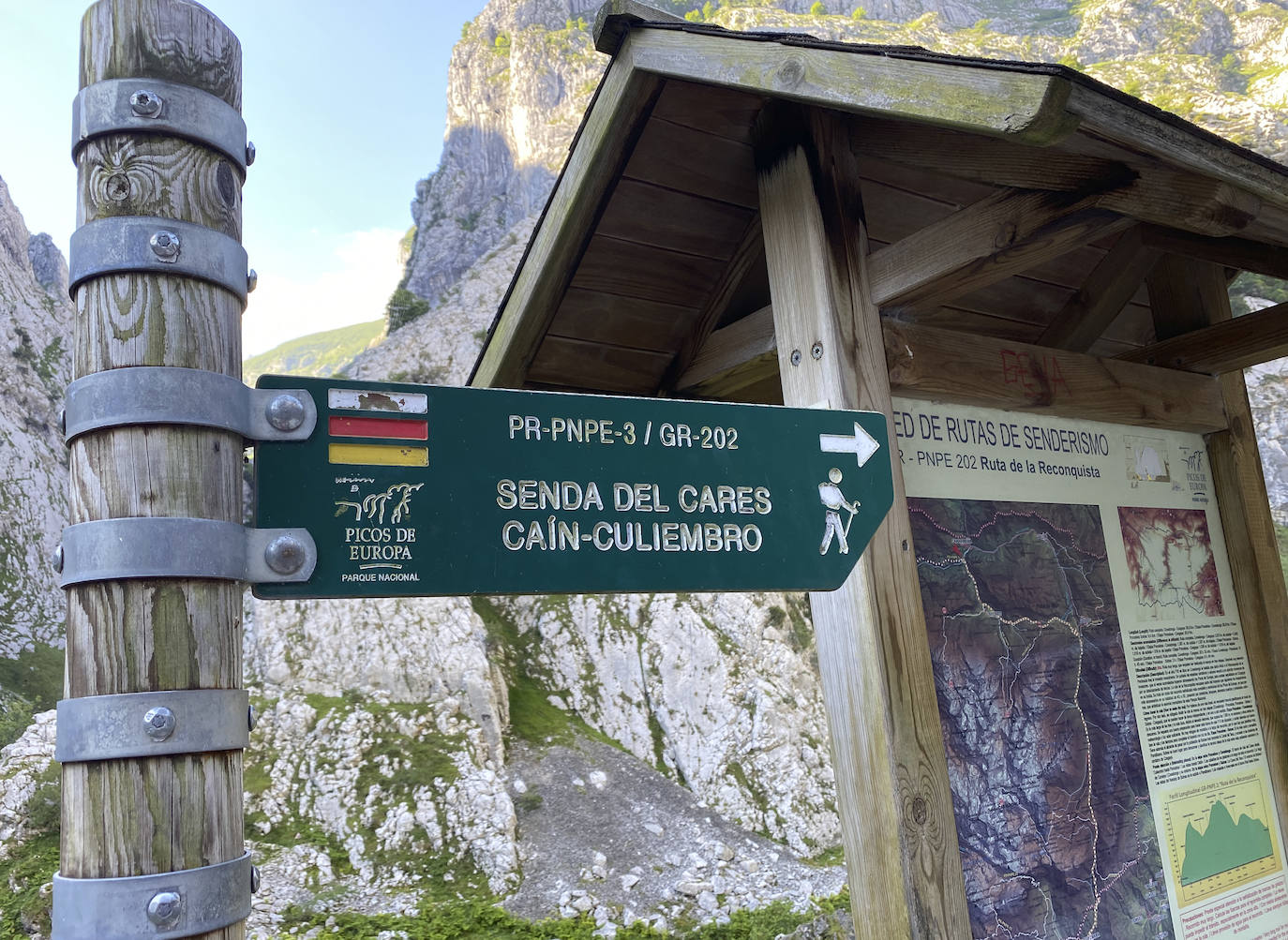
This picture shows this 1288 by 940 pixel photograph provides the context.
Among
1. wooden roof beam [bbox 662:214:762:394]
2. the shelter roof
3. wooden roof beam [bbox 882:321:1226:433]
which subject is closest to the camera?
the shelter roof

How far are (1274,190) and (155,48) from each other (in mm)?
2188

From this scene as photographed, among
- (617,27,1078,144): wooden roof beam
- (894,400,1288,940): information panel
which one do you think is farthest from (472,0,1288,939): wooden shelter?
(894,400,1288,940): information panel

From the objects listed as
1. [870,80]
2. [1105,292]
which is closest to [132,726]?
[870,80]

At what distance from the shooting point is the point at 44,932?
28.0 ft

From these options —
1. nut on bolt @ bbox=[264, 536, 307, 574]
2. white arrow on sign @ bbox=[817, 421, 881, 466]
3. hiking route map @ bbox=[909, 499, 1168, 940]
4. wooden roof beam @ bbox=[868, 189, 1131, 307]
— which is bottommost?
hiking route map @ bbox=[909, 499, 1168, 940]

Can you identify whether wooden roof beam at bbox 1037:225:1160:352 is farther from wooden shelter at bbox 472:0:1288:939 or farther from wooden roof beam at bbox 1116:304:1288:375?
wooden roof beam at bbox 1116:304:1288:375

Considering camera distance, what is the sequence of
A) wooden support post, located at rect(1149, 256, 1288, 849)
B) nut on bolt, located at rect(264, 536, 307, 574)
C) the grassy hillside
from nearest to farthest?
nut on bolt, located at rect(264, 536, 307, 574) → wooden support post, located at rect(1149, 256, 1288, 849) → the grassy hillside

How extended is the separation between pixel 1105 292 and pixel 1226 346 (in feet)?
1.34

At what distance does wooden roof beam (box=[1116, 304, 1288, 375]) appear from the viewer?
2689mm

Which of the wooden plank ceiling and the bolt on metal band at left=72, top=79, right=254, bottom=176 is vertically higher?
the wooden plank ceiling

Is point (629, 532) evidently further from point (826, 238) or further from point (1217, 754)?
point (1217, 754)

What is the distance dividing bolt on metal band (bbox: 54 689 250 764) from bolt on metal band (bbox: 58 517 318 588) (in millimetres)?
128

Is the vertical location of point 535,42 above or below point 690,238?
above

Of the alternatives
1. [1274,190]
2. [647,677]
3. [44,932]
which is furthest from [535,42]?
[1274,190]
